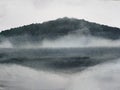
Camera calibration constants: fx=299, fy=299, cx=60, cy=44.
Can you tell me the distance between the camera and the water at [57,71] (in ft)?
28.3

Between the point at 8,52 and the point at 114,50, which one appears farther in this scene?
the point at 114,50

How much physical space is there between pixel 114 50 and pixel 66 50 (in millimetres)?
2373

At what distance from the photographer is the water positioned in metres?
8.64

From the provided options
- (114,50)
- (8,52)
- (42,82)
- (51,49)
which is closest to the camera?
(42,82)

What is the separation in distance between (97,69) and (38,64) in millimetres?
2097

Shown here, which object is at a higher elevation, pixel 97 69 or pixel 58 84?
pixel 97 69

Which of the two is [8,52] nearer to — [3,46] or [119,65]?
[3,46]

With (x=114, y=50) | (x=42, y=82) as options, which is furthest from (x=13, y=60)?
(x=114, y=50)

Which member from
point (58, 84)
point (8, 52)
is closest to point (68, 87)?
point (58, 84)

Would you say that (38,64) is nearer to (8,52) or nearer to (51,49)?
(8,52)

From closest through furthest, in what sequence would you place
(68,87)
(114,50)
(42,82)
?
(68,87)
(42,82)
(114,50)

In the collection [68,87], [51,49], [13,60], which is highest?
[51,49]

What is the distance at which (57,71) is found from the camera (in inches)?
400

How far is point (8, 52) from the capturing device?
11.3 m
